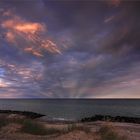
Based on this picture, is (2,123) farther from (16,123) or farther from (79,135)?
(79,135)

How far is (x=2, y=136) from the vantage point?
1909 cm

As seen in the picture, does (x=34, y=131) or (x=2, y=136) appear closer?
(x=2, y=136)

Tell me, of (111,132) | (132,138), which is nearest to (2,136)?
(111,132)

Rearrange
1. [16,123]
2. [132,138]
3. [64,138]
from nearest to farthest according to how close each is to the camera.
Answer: [64,138] → [132,138] → [16,123]

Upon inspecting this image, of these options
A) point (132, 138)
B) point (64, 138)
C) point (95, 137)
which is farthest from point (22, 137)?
point (132, 138)

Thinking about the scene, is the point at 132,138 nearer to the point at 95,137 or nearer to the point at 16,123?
the point at 95,137

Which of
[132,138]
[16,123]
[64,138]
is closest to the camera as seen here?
[64,138]

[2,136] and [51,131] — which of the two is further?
[51,131]

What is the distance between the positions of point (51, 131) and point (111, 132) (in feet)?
14.8

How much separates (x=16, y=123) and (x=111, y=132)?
23.9 ft

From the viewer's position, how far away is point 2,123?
74.3ft

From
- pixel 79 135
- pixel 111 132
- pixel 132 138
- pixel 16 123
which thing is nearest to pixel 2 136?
pixel 16 123

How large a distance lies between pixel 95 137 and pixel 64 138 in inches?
69.8

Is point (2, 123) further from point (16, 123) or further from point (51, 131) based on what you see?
point (51, 131)
